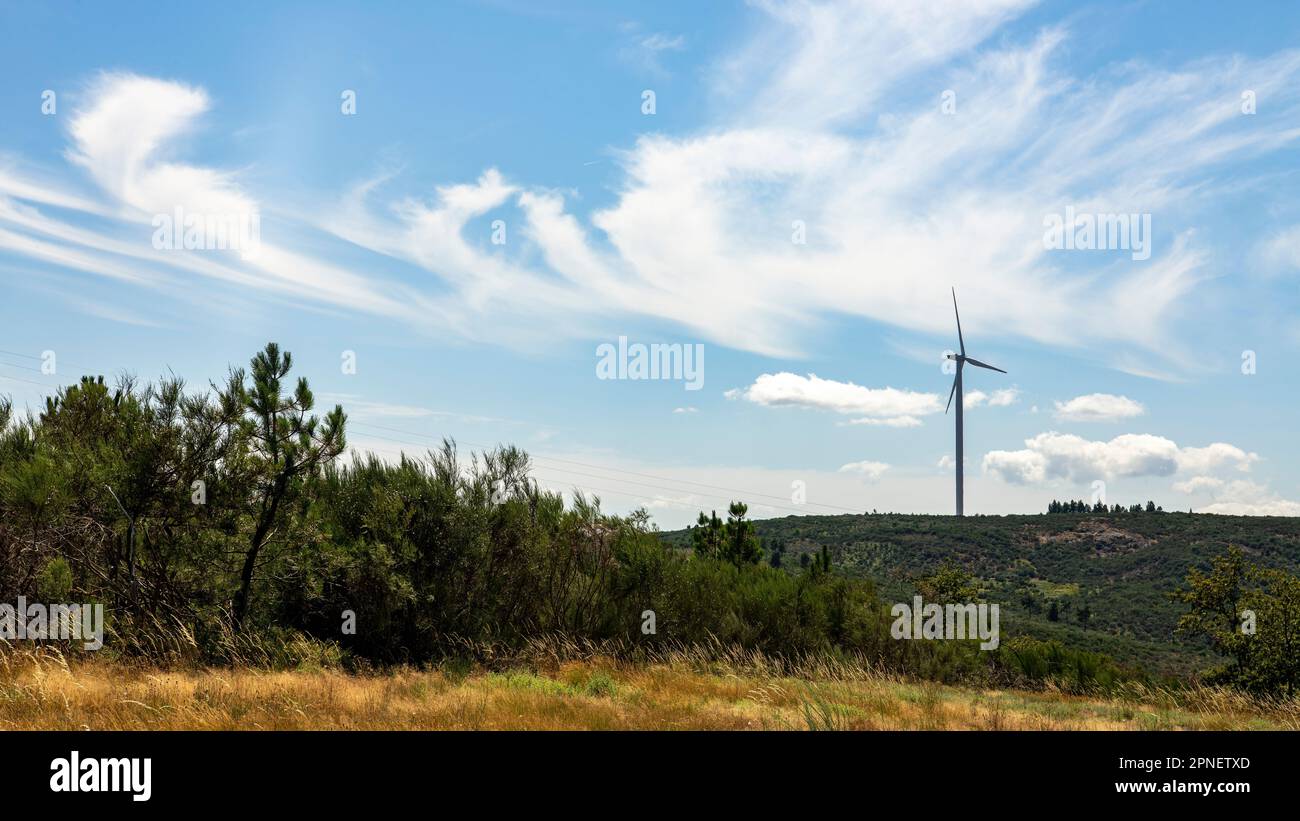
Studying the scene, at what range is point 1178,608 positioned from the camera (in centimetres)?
7275

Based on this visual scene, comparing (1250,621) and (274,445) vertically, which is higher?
(274,445)

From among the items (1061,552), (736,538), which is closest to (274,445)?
(736,538)

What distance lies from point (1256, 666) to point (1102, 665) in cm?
485

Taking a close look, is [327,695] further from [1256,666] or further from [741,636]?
[1256,666]

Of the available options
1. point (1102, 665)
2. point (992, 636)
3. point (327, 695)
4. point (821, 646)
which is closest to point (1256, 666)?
point (1102, 665)

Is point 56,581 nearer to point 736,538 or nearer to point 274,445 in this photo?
point 274,445

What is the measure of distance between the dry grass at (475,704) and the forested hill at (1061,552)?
49662mm

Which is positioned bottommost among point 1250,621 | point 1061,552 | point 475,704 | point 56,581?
point 1061,552

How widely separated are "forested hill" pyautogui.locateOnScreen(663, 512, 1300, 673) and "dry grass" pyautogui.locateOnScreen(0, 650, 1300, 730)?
4966cm

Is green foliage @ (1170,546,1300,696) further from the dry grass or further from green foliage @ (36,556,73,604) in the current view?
green foliage @ (36,556,73,604)

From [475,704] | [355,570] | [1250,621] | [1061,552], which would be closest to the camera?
[475,704]

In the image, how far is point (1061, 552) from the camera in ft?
331

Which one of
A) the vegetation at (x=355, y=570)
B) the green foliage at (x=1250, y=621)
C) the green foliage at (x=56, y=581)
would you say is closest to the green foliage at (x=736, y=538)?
the vegetation at (x=355, y=570)

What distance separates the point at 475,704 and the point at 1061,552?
341 feet
